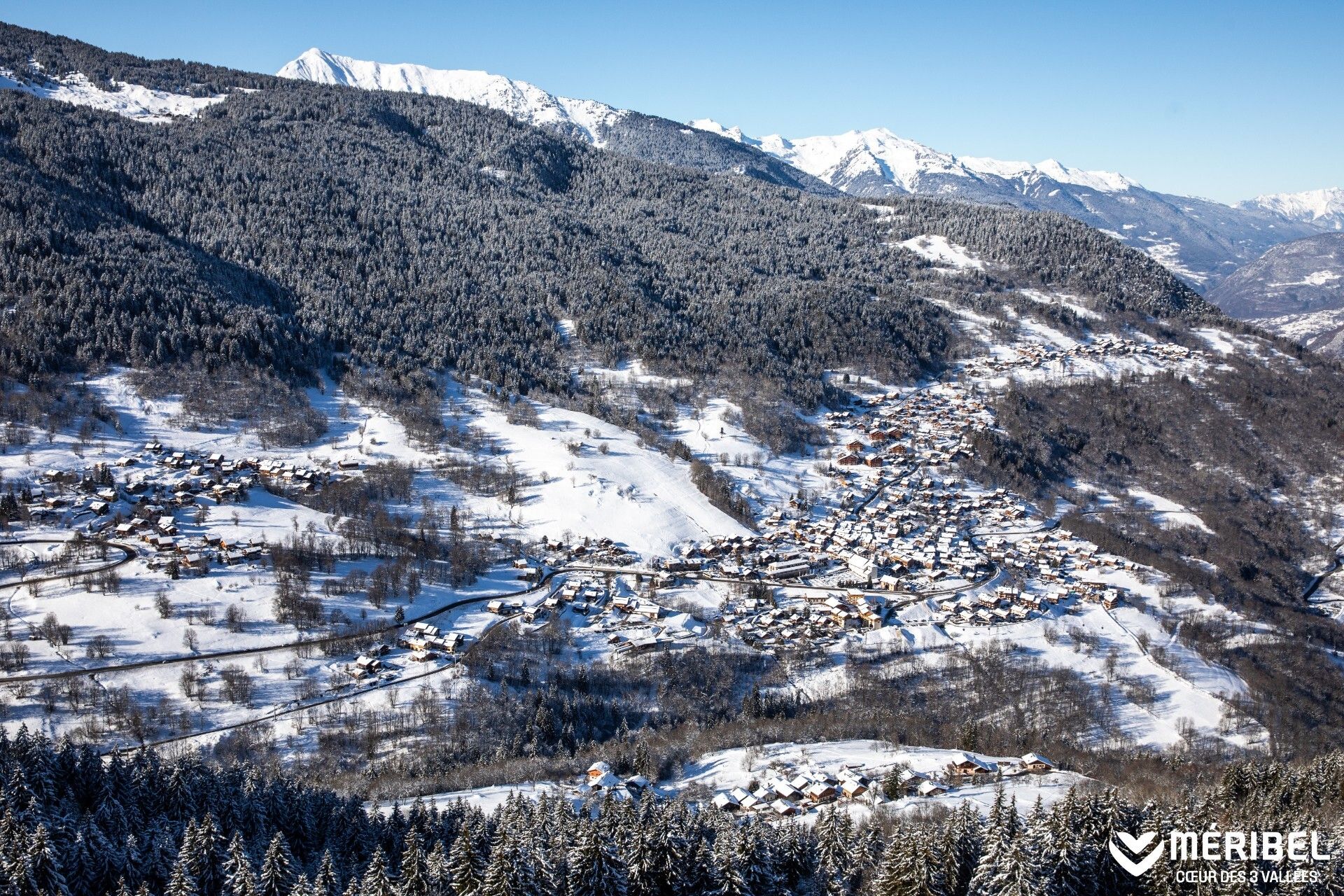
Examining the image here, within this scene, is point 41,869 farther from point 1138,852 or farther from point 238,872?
point 1138,852

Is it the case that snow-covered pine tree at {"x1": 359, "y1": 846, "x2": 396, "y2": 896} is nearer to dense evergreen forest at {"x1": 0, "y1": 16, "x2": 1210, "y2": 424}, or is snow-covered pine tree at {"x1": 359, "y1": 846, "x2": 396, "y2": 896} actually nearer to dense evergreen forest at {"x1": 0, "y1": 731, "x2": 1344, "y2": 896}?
dense evergreen forest at {"x1": 0, "y1": 731, "x2": 1344, "y2": 896}

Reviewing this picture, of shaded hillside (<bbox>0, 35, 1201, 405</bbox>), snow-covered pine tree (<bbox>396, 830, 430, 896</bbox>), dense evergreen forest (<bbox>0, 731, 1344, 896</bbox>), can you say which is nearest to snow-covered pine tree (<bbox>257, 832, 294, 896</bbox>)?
dense evergreen forest (<bbox>0, 731, 1344, 896</bbox>)

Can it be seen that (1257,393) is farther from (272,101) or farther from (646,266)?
(272,101)

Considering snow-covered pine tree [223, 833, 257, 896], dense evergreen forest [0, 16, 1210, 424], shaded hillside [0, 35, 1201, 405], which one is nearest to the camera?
snow-covered pine tree [223, 833, 257, 896]

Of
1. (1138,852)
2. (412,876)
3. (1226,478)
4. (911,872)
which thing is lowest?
(412,876)

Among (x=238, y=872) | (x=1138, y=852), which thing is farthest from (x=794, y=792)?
(x=238, y=872)

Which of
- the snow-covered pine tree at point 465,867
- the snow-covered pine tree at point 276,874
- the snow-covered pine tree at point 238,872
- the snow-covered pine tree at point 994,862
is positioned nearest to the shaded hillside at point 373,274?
the snow-covered pine tree at point 238,872
